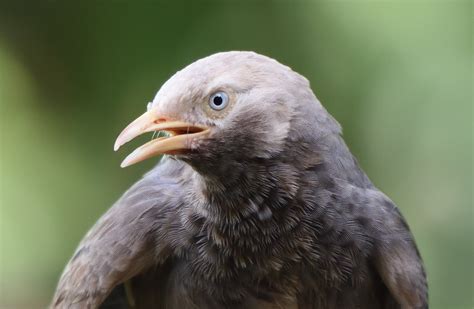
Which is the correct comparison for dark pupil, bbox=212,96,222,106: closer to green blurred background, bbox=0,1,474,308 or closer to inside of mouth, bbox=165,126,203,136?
inside of mouth, bbox=165,126,203,136

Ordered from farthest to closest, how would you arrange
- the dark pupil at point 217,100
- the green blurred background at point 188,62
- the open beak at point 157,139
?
the green blurred background at point 188,62 → the dark pupil at point 217,100 → the open beak at point 157,139

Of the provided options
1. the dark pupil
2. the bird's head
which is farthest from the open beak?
the dark pupil

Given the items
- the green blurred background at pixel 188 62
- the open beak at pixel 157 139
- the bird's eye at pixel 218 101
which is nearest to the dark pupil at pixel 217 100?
the bird's eye at pixel 218 101

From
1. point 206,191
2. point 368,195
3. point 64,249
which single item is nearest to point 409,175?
point 64,249

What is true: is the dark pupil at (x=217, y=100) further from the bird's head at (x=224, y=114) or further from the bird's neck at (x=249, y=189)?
the bird's neck at (x=249, y=189)

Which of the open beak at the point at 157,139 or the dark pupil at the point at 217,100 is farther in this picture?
the dark pupil at the point at 217,100

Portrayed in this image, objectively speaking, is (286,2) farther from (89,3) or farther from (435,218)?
(435,218)

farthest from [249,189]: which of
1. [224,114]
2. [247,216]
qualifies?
[224,114]

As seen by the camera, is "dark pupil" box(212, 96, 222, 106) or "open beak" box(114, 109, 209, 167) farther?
"dark pupil" box(212, 96, 222, 106)
